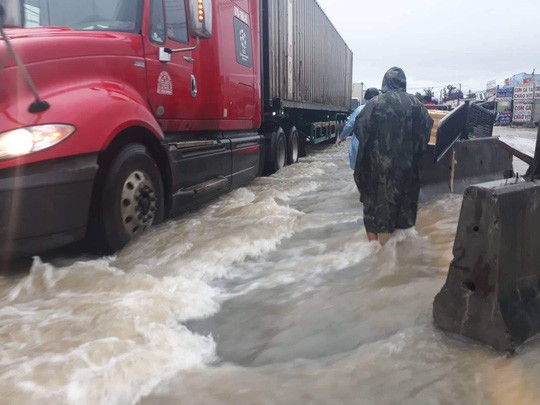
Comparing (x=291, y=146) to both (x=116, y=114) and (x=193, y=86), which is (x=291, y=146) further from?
(x=116, y=114)

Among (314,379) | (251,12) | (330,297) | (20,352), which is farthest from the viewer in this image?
(251,12)

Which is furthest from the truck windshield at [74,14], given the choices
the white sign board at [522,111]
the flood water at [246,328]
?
the white sign board at [522,111]

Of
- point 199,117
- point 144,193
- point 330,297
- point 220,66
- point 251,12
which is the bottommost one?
point 330,297

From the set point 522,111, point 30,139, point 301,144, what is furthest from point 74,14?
point 522,111

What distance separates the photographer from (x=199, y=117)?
5758 mm

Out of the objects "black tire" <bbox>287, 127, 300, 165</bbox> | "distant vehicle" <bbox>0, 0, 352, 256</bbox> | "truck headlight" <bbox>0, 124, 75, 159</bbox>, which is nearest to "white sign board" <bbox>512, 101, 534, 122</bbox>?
"black tire" <bbox>287, 127, 300, 165</bbox>

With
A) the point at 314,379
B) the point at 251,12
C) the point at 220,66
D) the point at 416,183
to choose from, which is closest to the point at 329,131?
the point at 251,12

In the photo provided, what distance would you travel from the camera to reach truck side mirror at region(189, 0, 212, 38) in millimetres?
4852

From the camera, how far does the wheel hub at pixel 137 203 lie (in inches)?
162

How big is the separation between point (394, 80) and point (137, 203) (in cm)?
250

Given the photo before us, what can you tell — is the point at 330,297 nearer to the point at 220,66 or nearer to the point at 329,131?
the point at 220,66

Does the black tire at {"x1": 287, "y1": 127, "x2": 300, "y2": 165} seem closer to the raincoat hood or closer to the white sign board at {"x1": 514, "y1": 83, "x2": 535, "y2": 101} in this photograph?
the raincoat hood

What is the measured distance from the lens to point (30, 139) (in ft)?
10.5

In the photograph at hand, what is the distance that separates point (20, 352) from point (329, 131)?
597 inches
